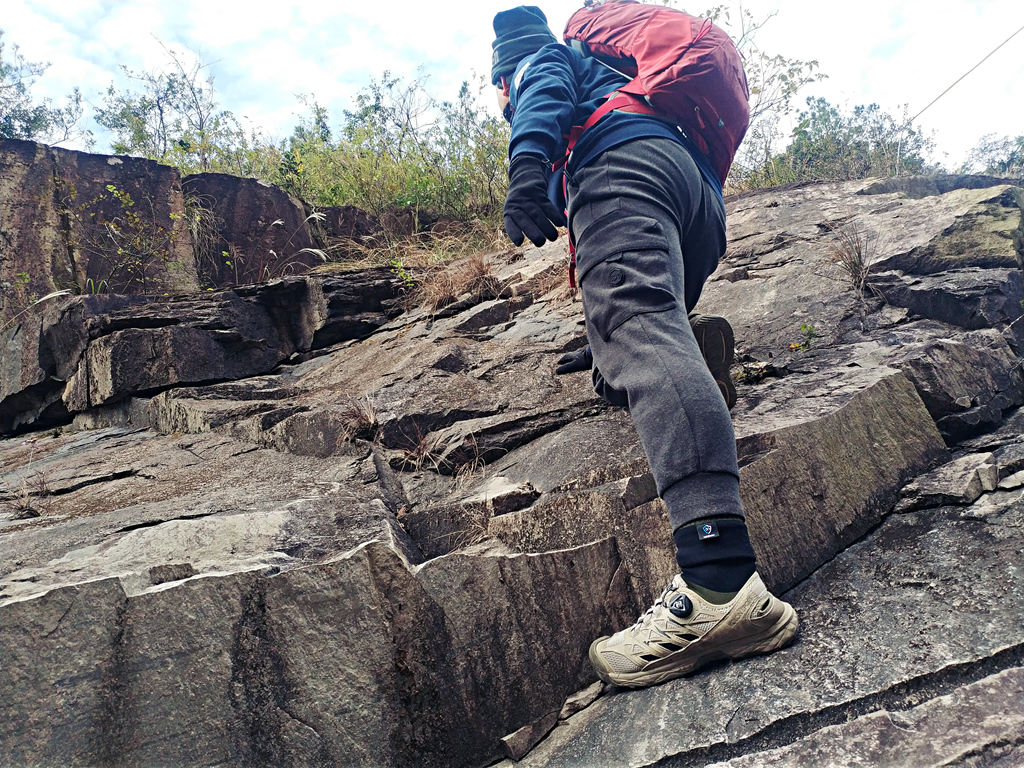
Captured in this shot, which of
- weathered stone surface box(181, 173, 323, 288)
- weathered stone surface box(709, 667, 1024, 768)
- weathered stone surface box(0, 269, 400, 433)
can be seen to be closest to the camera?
weathered stone surface box(709, 667, 1024, 768)

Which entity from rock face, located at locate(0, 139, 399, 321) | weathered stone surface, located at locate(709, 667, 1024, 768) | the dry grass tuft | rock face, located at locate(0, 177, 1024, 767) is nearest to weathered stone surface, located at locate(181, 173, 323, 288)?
rock face, located at locate(0, 139, 399, 321)

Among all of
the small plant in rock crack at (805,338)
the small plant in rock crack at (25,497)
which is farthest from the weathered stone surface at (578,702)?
the small plant in rock crack at (25,497)

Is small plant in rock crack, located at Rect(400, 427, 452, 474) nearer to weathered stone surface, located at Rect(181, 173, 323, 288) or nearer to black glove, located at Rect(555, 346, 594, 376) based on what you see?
black glove, located at Rect(555, 346, 594, 376)

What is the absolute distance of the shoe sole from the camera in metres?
1.49

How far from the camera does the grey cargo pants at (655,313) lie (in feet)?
4.76

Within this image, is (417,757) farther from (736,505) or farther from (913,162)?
(913,162)

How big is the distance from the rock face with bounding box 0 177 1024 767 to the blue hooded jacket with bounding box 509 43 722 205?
0.87 meters

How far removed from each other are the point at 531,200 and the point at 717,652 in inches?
44.5

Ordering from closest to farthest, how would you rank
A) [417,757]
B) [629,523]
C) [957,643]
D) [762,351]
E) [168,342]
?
[957,643]
[417,757]
[629,523]
[762,351]
[168,342]

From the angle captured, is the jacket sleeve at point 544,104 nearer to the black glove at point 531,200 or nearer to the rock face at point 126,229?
the black glove at point 531,200

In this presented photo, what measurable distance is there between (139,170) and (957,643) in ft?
18.5

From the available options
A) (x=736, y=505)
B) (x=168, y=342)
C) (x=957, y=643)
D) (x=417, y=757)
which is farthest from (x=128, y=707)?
(x=168, y=342)

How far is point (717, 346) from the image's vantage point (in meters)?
2.29

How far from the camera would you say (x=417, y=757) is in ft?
5.03
